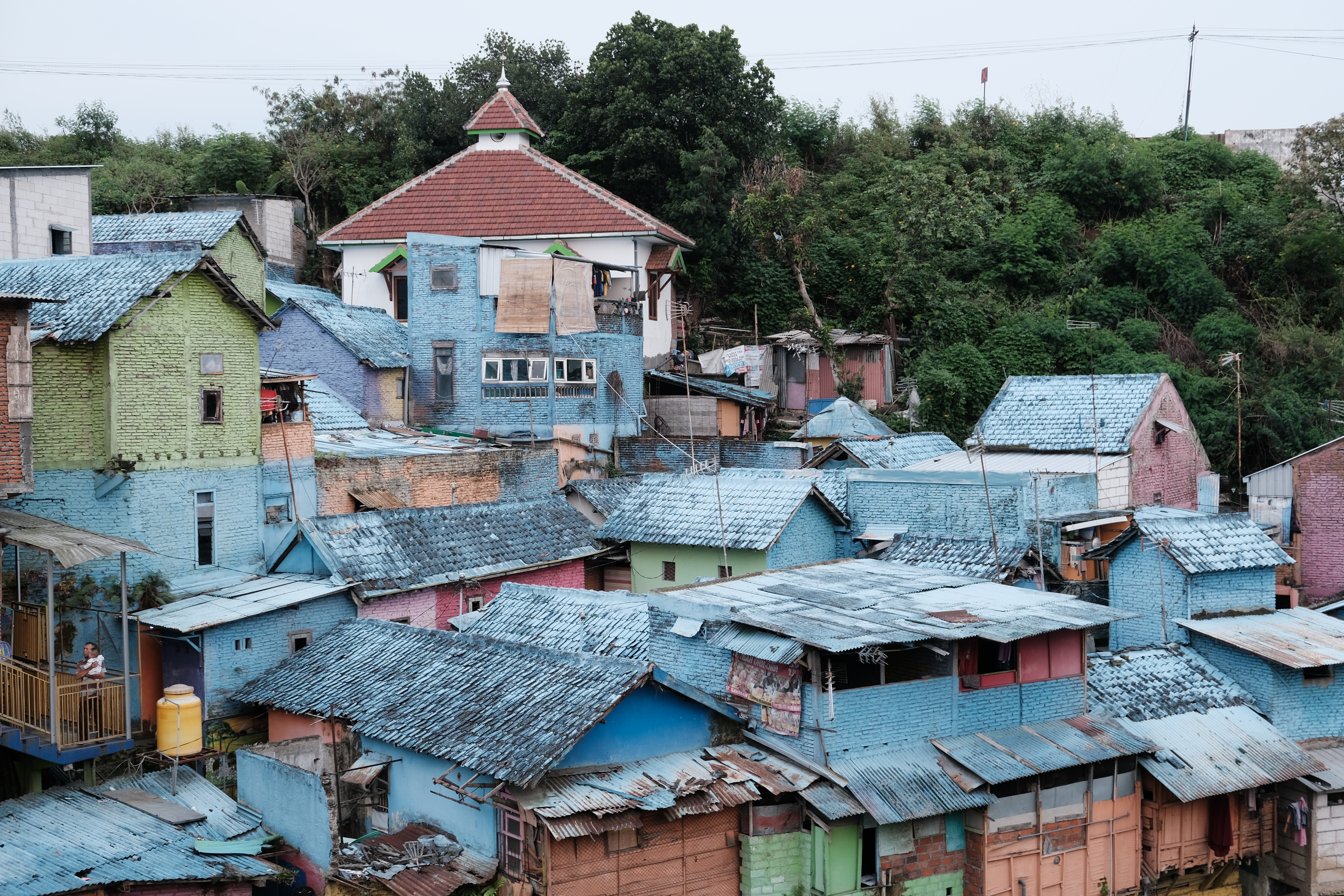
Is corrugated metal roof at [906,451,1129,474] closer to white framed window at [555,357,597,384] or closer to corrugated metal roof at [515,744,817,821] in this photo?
white framed window at [555,357,597,384]

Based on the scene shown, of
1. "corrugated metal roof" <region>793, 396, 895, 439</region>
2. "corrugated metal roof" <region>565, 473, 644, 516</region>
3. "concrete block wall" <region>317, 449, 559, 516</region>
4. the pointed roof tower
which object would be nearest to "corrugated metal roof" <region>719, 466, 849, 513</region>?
"corrugated metal roof" <region>565, 473, 644, 516</region>

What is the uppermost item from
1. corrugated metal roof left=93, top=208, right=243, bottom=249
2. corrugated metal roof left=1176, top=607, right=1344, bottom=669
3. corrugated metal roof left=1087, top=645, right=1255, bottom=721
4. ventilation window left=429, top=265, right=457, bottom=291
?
corrugated metal roof left=93, top=208, right=243, bottom=249

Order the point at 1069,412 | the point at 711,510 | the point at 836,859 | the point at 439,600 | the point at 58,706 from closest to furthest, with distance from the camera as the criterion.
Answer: the point at 836,859 < the point at 58,706 < the point at 439,600 < the point at 711,510 < the point at 1069,412

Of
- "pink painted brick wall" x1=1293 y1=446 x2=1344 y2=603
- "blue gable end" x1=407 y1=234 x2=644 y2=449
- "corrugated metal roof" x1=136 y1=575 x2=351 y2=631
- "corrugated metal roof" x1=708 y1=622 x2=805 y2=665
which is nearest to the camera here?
"corrugated metal roof" x1=708 y1=622 x2=805 y2=665

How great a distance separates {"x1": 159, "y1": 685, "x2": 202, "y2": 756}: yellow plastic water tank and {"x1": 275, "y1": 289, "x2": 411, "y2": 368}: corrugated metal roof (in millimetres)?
11972

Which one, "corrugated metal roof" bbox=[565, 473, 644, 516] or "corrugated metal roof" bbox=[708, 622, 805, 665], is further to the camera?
"corrugated metal roof" bbox=[565, 473, 644, 516]

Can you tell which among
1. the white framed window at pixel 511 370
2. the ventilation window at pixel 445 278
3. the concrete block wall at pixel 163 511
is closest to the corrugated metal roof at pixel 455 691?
the concrete block wall at pixel 163 511

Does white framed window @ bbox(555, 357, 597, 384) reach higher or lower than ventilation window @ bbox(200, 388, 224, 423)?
higher

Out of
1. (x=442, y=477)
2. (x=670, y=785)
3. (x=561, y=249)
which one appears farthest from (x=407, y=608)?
(x=561, y=249)

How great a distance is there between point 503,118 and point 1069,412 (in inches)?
702

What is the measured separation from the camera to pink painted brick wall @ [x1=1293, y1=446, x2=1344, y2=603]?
85.6ft

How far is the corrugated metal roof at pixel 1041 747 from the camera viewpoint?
1562cm

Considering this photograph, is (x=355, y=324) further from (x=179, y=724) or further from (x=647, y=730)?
(x=647, y=730)

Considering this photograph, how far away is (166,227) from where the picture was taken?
2892 cm
